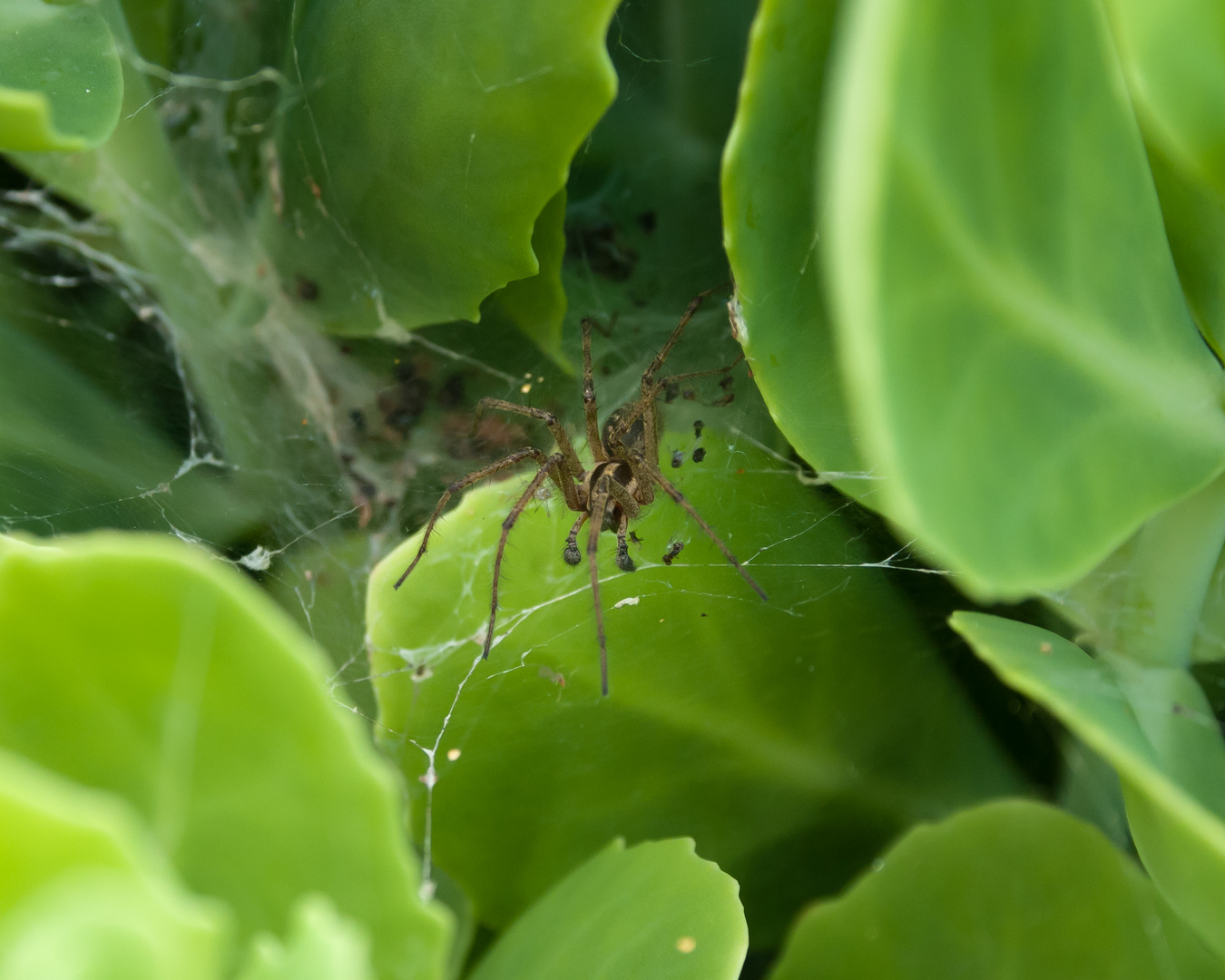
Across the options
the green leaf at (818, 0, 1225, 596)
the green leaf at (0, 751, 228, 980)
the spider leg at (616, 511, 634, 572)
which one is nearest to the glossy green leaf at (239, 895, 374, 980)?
the green leaf at (0, 751, 228, 980)

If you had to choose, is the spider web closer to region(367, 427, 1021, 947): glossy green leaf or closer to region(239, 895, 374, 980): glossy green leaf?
region(367, 427, 1021, 947): glossy green leaf

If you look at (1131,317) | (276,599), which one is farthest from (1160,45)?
(276,599)

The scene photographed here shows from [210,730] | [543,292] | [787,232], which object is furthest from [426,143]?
[210,730]

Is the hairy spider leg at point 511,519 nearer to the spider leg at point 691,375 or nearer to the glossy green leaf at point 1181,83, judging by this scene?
the spider leg at point 691,375

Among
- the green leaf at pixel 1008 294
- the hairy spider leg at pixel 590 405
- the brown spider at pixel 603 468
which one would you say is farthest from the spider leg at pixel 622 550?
the green leaf at pixel 1008 294

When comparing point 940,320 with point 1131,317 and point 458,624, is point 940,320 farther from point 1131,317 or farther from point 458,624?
point 458,624

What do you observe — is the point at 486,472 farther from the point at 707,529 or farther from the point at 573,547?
the point at 707,529

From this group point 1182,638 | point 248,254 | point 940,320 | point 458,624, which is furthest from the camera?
point 248,254

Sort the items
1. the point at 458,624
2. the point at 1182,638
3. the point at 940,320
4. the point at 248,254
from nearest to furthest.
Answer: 1. the point at 940,320
2. the point at 1182,638
3. the point at 458,624
4. the point at 248,254
